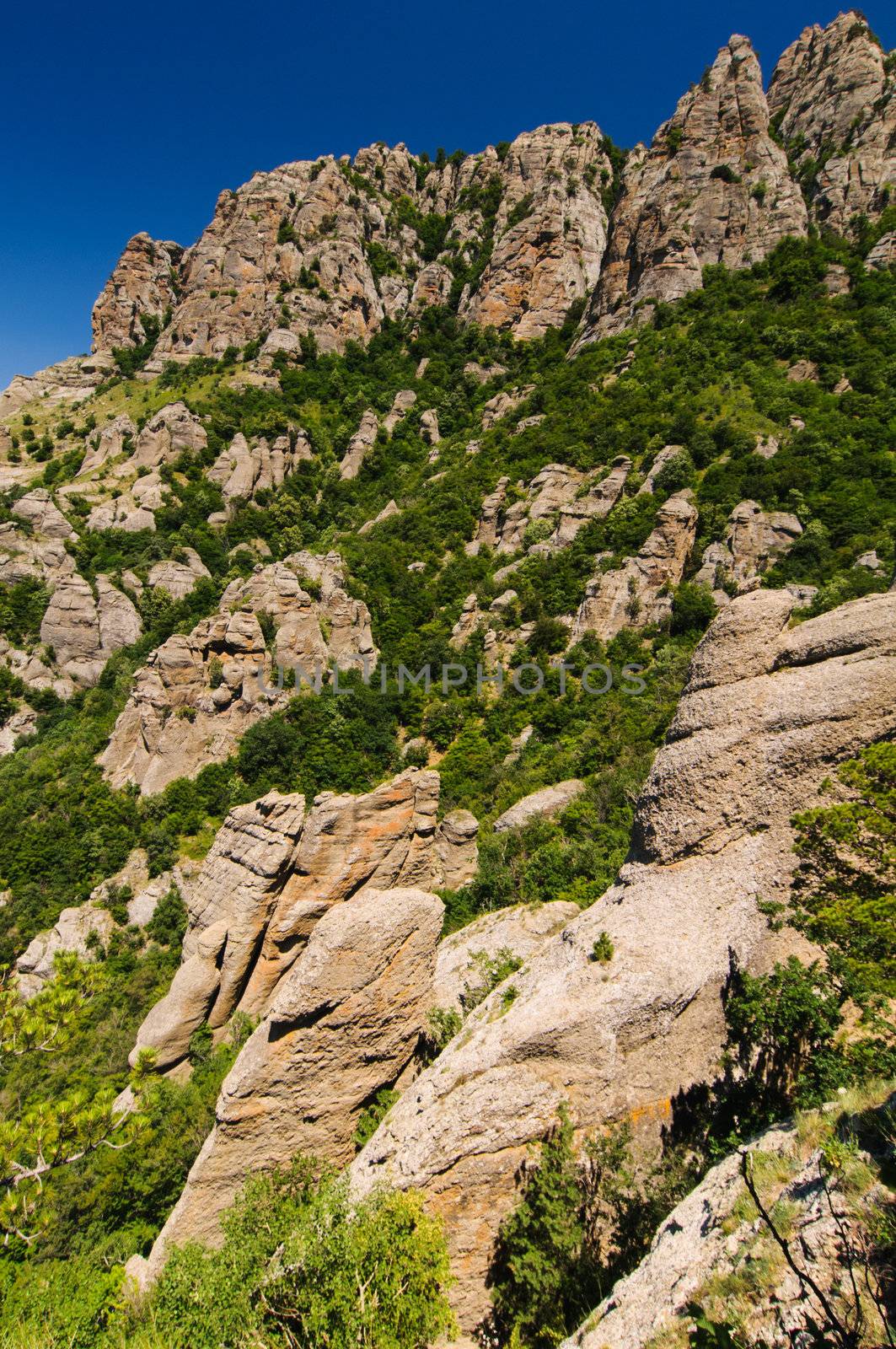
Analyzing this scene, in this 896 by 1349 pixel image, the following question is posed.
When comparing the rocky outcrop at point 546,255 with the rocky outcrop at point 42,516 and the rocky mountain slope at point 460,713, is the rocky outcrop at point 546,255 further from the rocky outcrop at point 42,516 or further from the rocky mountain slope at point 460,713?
the rocky outcrop at point 42,516

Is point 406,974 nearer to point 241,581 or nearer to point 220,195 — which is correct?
point 241,581

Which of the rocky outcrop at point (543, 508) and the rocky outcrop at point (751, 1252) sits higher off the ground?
the rocky outcrop at point (543, 508)

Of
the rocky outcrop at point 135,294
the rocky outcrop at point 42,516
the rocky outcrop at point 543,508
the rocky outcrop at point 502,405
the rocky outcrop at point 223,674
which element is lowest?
the rocky outcrop at point 223,674

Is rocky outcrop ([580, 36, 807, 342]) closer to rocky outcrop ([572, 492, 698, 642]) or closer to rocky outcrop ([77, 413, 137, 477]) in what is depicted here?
rocky outcrop ([572, 492, 698, 642])

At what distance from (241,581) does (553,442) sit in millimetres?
33918

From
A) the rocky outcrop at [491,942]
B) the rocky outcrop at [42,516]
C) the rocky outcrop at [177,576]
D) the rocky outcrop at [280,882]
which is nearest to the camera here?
the rocky outcrop at [491,942]

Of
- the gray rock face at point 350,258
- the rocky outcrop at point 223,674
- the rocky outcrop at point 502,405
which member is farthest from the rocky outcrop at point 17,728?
the gray rock face at point 350,258

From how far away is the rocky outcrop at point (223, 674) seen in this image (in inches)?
1607

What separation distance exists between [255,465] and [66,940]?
6036 centimetres

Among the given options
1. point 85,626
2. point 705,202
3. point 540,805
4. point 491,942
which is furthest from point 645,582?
point 705,202

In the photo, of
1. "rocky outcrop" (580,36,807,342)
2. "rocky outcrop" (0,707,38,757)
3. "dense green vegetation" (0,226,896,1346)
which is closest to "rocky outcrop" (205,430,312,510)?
"dense green vegetation" (0,226,896,1346)

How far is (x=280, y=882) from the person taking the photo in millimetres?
18969

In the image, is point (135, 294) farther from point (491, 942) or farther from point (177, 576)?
point (491, 942)

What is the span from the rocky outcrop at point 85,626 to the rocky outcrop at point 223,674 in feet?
45.9
